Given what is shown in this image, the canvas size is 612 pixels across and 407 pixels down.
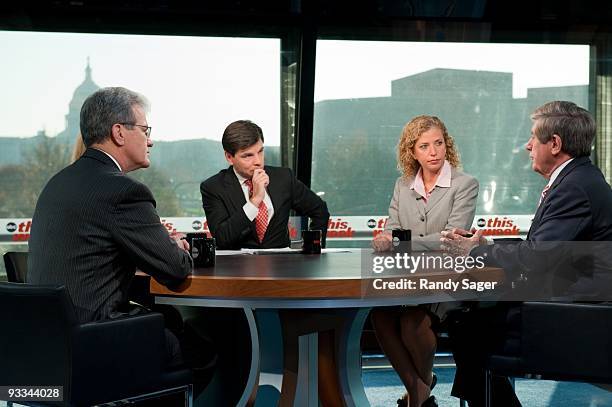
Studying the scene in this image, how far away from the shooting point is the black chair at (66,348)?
247cm

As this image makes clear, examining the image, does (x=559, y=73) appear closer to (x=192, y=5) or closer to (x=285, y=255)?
(x=192, y=5)

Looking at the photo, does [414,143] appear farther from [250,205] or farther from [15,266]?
[15,266]

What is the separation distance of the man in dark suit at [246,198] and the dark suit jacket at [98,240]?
4.78 feet

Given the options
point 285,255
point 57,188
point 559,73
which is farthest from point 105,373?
point 559,73

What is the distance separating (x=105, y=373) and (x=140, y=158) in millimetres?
805

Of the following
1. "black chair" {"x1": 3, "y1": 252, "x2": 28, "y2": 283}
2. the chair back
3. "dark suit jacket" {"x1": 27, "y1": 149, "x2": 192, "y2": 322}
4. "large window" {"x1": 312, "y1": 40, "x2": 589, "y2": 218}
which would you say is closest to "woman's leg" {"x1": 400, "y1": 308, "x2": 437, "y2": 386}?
"dark suit jacket" {"x1": 27, "y1": 149, "x2": 192, "y2": 322}

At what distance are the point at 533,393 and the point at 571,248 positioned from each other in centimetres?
200

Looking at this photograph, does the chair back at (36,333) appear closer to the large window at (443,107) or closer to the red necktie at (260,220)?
the red necktie at (260,220)

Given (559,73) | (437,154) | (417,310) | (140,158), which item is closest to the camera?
(140,158)

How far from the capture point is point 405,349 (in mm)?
3703

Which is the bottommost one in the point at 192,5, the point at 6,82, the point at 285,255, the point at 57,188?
the point at 285,255

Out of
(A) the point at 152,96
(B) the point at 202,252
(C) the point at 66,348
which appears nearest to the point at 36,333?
(C) the point at 66,348

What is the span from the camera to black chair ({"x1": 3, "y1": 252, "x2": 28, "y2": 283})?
3.88m

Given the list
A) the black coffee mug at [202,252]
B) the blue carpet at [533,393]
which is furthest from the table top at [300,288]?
the blue carpet at [533,393]
